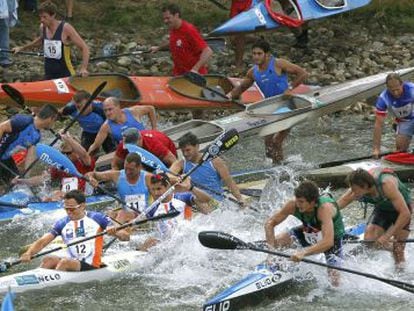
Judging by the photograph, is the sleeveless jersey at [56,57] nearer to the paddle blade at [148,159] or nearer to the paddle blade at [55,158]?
the paddle blade at [55,158]

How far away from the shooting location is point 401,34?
64.4 feet

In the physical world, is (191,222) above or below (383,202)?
below

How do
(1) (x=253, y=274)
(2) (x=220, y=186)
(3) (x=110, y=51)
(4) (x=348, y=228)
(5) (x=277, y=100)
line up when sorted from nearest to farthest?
(1) (x=253, y=274), (4) (x=348, y=228), (2) (x=220, y=186), (5) (x=277, y=100), (3) (x=110, y=51)

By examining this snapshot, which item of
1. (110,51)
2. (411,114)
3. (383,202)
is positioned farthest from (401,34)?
(383,202)

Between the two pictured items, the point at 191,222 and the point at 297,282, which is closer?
the point at 297,282

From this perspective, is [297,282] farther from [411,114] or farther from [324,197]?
[411,114]

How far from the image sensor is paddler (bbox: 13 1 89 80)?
13.9 meters

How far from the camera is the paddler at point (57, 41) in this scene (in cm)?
1385

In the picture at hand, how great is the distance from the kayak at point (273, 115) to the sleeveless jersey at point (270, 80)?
0.10 metres

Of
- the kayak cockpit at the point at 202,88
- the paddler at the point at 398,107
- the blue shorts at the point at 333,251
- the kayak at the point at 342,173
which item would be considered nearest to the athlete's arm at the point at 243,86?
the kayak cockpit at the point at 202,88

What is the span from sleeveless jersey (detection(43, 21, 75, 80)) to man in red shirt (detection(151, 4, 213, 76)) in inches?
53.4

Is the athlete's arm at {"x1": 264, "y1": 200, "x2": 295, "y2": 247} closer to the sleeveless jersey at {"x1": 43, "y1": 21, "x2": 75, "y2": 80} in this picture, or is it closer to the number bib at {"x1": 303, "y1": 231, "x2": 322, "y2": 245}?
the number bib at {"x1": 303, "y1": 231, "x2": 322, "y2": 245}

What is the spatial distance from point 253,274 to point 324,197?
0.89m

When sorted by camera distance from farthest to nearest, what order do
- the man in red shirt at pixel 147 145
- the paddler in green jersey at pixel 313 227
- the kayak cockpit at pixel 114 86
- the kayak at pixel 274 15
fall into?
the kayak at pixel 274 15 < the kayak cockpit at pixel 114 86 < the man in red shirt at pixel 147 145 < the paddler in green jersey at pixel 313 227
